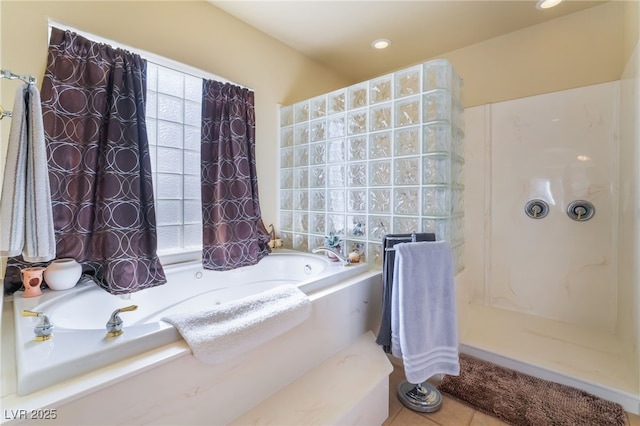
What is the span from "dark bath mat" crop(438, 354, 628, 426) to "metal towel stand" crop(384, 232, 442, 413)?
0.12 meters

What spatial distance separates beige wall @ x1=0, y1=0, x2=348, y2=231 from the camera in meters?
1.42

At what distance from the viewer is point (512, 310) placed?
2514mm

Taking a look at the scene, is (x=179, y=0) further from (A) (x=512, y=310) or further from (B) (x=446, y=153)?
(A) (x=512, y=310)

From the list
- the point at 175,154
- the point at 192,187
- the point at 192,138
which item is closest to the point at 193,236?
the point at 192,187

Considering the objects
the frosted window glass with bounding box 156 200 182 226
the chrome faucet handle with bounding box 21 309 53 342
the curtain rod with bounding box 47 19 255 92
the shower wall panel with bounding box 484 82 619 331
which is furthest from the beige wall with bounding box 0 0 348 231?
the shower wall panel with bounding box 484 82 619 331

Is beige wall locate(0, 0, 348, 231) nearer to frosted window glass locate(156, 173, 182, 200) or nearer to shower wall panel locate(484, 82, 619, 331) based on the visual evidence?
frosted window glass locate(156, 173, 182, 200)

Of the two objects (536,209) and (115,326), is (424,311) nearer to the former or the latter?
(115,326)

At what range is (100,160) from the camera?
1.60 m

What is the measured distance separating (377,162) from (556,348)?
1.78m

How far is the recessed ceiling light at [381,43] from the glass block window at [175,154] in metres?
1.62

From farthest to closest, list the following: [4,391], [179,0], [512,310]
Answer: [512,310], [179,0], [4,391]

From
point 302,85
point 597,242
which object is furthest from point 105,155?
point 597,242

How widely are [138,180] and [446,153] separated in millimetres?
1945

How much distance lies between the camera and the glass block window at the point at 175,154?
6.52ft
